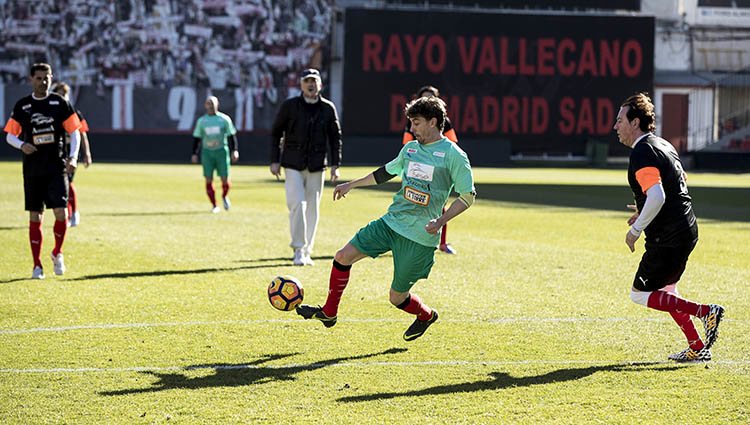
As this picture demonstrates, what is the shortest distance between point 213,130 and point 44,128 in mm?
11005

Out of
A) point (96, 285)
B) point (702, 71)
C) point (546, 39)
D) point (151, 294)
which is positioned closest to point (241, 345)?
point (151, 294)

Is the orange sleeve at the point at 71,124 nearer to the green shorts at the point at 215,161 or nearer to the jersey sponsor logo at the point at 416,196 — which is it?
the jersey sponsor logo at the point at 416,196

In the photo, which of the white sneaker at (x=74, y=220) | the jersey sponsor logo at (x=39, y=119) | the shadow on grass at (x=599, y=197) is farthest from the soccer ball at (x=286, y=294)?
the shadow on grass at (x=599, y=197)

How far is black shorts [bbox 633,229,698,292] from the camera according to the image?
8141mm

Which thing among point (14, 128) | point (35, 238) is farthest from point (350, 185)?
point (35, 238)

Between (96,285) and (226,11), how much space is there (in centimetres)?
4257

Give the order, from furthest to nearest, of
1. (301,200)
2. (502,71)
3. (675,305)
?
(502,71)
(301,200)
(675,305)

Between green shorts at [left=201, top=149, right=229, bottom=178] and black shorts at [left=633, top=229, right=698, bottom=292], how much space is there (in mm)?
15757

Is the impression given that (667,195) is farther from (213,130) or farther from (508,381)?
(213,130)

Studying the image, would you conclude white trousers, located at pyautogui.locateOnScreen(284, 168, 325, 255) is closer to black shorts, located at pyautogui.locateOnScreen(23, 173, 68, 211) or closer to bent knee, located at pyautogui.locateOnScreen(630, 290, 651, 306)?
black shorts, located at pyautogui.locateOnScreen(23, 173, 68, 211)

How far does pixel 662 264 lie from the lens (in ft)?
26.8

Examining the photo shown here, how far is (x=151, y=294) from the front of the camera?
1145 centimetres

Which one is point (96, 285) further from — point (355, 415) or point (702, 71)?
point (702, 71)

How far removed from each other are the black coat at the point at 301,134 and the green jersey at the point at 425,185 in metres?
5.29
